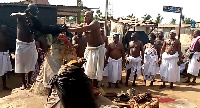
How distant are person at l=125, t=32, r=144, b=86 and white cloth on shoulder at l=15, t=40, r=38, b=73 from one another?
10.2ft

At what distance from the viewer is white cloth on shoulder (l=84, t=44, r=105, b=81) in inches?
252

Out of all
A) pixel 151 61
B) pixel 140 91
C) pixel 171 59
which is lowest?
pixel 140 91

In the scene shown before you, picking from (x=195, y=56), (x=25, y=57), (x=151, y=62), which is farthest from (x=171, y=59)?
(x=25, y=57)

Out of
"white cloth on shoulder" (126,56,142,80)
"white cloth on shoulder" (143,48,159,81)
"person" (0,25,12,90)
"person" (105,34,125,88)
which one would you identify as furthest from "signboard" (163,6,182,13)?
"person" (0,25,12,90)

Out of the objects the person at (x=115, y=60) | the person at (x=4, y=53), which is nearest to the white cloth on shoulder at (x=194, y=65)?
the person at (x=115, y=60)

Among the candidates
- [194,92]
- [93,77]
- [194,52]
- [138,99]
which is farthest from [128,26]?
[138,99]

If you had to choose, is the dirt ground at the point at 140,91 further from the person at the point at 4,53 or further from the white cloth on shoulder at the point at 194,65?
the person at the point at 4,53

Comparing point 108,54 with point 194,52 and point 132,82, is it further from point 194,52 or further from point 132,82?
point 194,52

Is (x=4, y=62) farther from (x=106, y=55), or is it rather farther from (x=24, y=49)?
(x=106, y=55)

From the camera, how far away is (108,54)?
Result: 8.29m

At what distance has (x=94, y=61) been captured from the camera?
6.46 m

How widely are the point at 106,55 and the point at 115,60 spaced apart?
0.32 m

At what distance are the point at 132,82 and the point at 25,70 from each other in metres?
3.87

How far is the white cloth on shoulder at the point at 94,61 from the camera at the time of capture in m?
6.41
